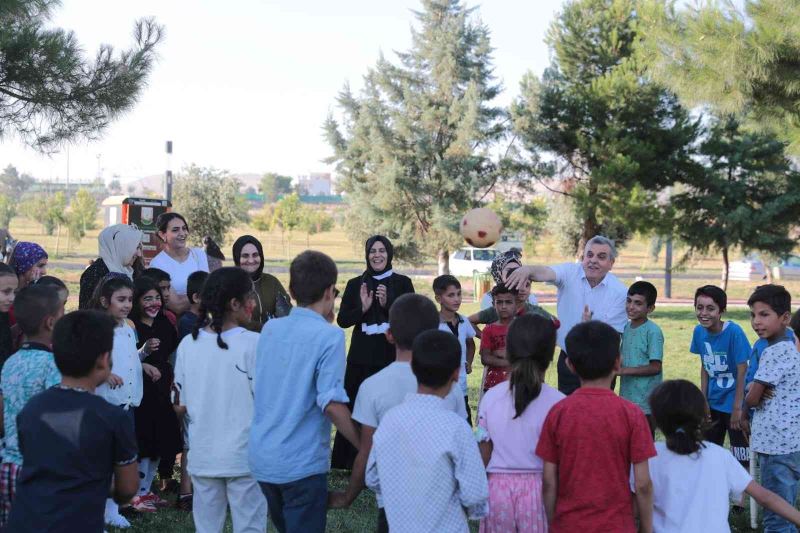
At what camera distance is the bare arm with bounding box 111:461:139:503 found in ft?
10.1

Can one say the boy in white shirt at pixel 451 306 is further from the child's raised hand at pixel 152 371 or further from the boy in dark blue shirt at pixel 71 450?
the boy in dark blue shirt at pixel 71 450

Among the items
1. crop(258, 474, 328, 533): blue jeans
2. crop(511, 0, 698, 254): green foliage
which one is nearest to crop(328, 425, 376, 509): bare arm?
crop(258, 474, 328, 533): blue jeans

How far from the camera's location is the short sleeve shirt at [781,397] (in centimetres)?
460

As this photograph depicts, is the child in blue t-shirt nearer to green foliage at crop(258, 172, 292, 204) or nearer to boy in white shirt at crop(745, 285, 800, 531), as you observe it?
boy in white shirt at crop(745, 285, 800, 531)

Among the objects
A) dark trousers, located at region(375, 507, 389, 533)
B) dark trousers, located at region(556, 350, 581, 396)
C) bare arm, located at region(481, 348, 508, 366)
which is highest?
bare arm, located at region(481, 348, 508, 366)

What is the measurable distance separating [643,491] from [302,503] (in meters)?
1.31

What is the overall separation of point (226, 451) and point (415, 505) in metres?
1.04

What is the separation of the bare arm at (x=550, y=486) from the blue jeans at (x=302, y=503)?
0.90 m

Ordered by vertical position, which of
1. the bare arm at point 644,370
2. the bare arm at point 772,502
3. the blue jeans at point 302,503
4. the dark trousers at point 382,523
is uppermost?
the bare arm at point 644,370

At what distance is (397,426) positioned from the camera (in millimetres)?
3129

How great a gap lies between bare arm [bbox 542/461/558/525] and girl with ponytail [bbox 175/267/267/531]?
1288 millimetres

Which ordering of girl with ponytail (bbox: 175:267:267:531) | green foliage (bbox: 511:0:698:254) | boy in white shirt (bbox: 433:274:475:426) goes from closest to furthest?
girl with ponytail (bbox: 175:267:267:531)
boy in white shirt (bbox: 433:274:475:426)
green foliage (bbox: 511:0:698:254)

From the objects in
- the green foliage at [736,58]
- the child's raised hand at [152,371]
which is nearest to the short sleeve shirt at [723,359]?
the child's raised hand at [152,371]

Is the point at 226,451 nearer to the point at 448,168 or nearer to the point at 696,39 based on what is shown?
the point at 696,39
